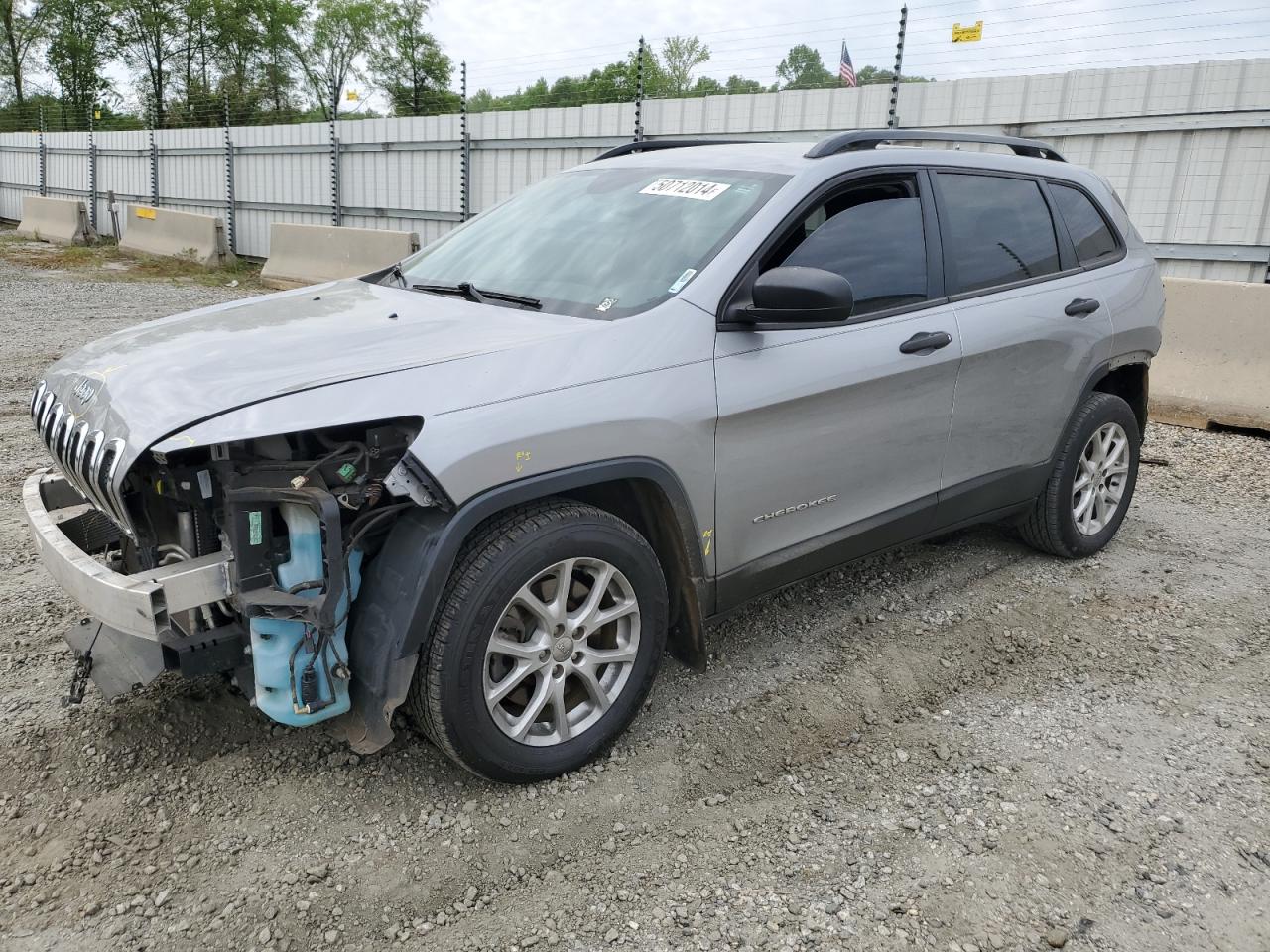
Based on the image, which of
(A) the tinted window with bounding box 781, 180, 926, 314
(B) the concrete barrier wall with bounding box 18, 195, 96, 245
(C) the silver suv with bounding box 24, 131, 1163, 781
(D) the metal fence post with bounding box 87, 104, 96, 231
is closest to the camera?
(C) the silver suv with bounding box 24, 131, 1163, 781

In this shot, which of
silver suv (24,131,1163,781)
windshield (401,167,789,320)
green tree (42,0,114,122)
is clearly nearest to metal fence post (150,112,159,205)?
silver suv (24,131,1163,781)

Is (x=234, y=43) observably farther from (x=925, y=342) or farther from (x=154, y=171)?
(x=925, y=342)

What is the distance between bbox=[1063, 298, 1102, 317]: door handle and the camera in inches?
170

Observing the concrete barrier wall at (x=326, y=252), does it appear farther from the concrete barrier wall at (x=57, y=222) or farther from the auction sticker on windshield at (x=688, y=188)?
the auction sticker on windshield at (x=688, y=188)

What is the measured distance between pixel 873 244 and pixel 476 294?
4.79ft

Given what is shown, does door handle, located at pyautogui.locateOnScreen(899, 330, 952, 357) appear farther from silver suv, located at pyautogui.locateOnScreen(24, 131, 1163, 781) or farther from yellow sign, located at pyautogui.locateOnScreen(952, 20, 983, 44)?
yellow sign, located at pyautogui.locateOnScreen(952, 20, 983, 44)

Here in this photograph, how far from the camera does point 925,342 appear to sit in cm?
366

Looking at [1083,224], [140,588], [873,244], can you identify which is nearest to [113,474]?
[140,588]

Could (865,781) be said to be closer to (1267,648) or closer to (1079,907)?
(1079,907)

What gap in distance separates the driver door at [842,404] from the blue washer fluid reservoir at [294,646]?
1.25 metres

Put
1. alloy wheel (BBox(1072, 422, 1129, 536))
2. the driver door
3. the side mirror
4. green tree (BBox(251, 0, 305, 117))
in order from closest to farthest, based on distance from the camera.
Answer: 1. the side mirror
2. the driver door
3. alloy wheel (BBox(1072, 422, 1129, 536))
4. green tree (BBox(251, 0, 305, 117))

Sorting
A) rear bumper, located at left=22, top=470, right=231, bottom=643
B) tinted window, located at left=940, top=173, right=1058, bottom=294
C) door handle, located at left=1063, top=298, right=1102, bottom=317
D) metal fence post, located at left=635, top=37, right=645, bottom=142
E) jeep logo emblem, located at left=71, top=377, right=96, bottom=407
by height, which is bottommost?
rear bumper, located at left=22, top=470, right=231, bottom=643

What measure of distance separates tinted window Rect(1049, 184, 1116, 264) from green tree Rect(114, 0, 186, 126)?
190 feet

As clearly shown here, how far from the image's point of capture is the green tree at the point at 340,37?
68.3 m
